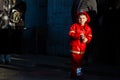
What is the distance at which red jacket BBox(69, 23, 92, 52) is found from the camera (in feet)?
34.0

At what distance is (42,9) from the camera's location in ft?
58.2

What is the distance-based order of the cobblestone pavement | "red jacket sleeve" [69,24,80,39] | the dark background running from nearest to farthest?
1. "red jacket sleeve" [69,24,80,39]
2. the cobblestone pavement
3. the dark background

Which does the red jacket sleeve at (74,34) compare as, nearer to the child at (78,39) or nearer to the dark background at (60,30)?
the child at (78,39)

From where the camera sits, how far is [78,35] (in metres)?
10.3

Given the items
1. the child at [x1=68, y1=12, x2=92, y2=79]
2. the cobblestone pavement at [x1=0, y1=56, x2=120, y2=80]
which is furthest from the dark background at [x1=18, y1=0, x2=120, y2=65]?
the child at [x1=68, y1=12, x2=92, y2=79]

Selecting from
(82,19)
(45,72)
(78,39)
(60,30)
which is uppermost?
(82,19)

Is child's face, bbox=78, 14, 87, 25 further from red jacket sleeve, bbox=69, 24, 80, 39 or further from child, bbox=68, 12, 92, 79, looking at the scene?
red jacket sleeve, bbox=69, 24, 80, 39

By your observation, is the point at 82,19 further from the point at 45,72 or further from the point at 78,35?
the point at 45,72

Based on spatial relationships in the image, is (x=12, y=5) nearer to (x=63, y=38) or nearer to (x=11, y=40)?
(x=11, y=40)

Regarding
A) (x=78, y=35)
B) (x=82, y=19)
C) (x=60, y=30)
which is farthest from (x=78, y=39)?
(x=60, y=30)

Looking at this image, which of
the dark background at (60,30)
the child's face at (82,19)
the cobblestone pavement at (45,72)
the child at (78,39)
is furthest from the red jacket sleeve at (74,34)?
the dark background at (60,30)

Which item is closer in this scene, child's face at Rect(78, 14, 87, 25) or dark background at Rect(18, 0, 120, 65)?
child's face at Rect(78, 14, 87, 25)

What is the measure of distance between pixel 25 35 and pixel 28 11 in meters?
0.83

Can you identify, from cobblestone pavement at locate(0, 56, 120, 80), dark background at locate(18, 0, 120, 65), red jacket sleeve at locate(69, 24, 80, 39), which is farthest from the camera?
dark background at locate(18, 0, 120, 65)
